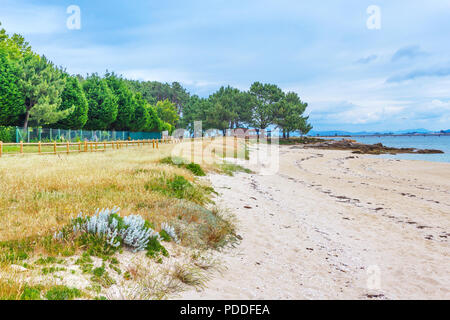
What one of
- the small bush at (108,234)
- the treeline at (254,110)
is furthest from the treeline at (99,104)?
the small bush at (108,234)

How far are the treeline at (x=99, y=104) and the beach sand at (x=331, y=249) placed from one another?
32312mm

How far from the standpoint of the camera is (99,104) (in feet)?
156

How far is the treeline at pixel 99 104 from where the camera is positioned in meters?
35.7

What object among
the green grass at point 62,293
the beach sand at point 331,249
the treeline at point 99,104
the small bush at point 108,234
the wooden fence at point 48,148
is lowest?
the beach sand at point 331,249

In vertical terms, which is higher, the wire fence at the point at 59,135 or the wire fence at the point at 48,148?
the wire fence at the point at 59,135

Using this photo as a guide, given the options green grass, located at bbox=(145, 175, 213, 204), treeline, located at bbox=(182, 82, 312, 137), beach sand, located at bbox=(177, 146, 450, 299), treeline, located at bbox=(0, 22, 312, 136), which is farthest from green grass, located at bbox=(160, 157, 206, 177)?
treeline, located at bbox=(182, 82, 312, 137)

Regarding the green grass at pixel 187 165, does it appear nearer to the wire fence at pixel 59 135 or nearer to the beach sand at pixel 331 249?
the beach sand at pixel 331 249

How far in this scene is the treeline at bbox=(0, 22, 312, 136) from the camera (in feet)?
117

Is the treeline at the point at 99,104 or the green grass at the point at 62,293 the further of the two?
the treeline at the point at 99,104

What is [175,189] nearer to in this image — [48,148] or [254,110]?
[48,148]

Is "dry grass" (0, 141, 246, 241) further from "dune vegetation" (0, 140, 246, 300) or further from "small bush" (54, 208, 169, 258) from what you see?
"small bush" (54, 208, 169, 258)

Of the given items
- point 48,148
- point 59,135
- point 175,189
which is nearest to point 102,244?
point 175,189

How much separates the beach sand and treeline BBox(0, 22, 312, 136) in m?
32.3

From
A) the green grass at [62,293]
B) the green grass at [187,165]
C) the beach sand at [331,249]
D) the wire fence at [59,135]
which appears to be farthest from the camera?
the wire fence at [59,135]
